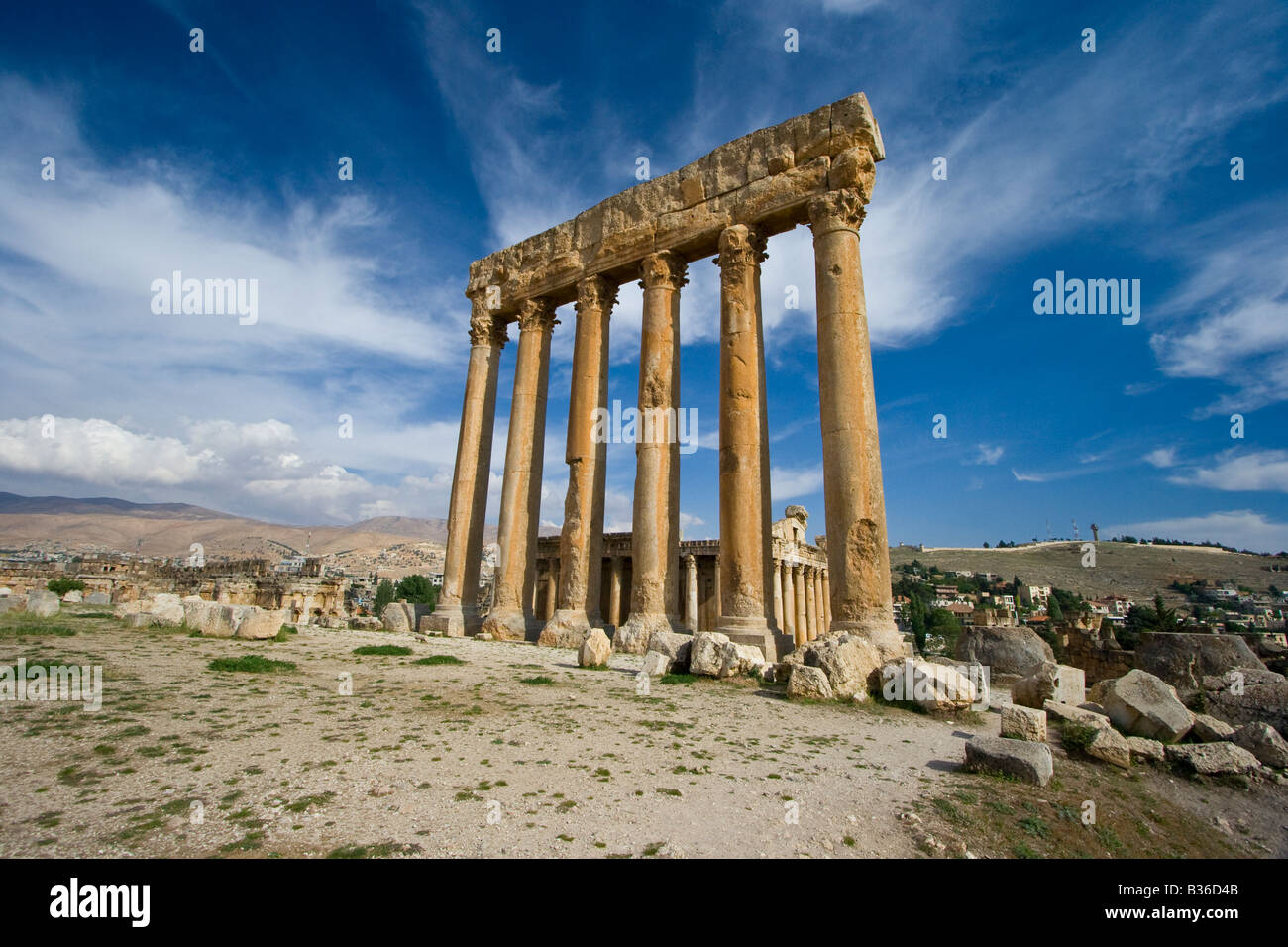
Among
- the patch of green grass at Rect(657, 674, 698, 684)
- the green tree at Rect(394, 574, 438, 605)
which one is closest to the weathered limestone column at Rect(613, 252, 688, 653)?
the patch of green grass at Rect(657, 674, 698, 684)

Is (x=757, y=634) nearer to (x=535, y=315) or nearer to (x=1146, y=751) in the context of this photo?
(x=1146, y=751)

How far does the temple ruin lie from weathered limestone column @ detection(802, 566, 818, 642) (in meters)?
16.8

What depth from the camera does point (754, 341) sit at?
16.5 metres

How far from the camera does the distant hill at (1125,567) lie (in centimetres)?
10256

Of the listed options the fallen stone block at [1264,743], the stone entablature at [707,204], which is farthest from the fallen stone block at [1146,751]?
the stone entablature at [707,204]

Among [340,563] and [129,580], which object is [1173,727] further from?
[340,563]

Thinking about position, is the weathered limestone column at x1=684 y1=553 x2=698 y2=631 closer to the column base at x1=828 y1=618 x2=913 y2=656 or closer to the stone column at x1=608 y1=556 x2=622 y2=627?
the stone column at x1=608 y1=556 x2=622 y2=627

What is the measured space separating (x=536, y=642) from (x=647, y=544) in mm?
4862

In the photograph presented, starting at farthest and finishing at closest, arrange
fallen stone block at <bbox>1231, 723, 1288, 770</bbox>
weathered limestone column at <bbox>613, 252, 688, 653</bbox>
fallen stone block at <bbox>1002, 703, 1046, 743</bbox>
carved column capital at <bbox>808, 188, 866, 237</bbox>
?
weathered limestone column at <bbox>613, 252, 688, 653</bbox> → carved column capital at <bbox>808, 188, 866, 237</bbox> → fallen stone block at <bbox>1002, 703, 1046, 743</bbox> → fallen stone block at <bbox>1231, 723, 1288, 770</bbox>

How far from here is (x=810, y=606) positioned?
34.1 m

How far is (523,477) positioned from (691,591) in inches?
416

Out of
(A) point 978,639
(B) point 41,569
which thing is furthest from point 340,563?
(A) point 978,639

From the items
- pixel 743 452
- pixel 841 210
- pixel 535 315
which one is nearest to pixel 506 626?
pixel 743 452

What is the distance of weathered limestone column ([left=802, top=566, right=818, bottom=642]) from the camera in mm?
33188
